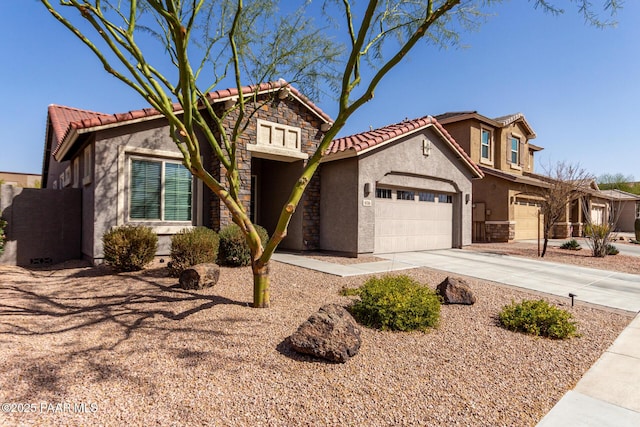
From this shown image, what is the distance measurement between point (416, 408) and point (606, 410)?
1684 mm

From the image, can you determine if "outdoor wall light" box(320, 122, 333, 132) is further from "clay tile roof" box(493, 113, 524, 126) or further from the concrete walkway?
"clay tile roof" box(493, 113, 524, 126)

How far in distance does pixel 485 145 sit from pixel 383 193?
11.8 m

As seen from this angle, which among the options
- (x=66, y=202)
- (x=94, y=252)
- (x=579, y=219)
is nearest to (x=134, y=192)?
(x=94, y=252)

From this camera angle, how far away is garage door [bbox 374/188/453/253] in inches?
460

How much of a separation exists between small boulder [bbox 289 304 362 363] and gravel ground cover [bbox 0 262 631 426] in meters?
0.12

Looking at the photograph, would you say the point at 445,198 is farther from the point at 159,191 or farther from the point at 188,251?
the point at 159,191

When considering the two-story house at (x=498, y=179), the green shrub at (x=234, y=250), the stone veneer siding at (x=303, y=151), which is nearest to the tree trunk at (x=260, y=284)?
the green shrub at (x=234, y=250)

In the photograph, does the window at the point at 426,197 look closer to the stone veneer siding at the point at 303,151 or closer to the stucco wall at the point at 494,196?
the stone veneer siding at the point at 303,151

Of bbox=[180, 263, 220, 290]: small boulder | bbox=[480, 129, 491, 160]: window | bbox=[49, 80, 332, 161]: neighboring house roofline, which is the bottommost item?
bbox=[180, 263, 220, 290]: small boulder

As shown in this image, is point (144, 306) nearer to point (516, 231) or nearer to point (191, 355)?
point (191, 355)

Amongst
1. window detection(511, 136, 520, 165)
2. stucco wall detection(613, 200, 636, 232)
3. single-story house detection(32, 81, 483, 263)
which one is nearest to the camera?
single-story house detection(32, 81, 483, 263)

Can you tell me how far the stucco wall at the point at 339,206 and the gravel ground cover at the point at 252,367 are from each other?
5359mm

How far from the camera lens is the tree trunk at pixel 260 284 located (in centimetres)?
515

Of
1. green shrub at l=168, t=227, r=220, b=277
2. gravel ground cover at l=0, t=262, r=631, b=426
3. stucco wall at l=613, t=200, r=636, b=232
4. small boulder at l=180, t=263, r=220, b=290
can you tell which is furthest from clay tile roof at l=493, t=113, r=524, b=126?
stucco wall at l=613, t=200, r=636, b=232
